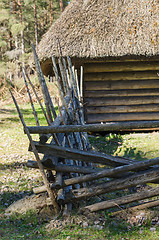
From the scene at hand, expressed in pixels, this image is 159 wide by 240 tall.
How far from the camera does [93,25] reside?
766 cm

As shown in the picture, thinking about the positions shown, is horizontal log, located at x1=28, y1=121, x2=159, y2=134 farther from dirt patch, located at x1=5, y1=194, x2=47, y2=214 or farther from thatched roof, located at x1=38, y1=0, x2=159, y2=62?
thatched roof, located at x1=38, y1=0, x2=159, y2=62

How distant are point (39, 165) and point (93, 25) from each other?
19.8 ft

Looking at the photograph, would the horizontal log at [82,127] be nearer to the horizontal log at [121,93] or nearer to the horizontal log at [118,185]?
the horizontal log at [118,185]

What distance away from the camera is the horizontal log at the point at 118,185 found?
9.41 ft

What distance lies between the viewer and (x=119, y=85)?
8031mm

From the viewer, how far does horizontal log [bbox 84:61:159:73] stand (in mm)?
7773

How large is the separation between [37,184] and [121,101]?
15.4 ft

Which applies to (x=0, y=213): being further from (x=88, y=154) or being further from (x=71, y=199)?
(x=88, y=154)

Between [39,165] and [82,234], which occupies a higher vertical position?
[39,165]

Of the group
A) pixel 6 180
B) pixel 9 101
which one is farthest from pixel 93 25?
pixel 9 101

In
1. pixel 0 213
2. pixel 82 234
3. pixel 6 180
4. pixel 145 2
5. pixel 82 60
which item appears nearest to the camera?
pixel 82 234

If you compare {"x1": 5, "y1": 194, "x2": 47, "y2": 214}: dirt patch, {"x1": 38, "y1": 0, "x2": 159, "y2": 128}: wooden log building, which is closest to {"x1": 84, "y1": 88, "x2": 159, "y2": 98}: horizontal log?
{"x1": 38, "y1": 0, "x2": 159, "y2": 128}: wooden log building

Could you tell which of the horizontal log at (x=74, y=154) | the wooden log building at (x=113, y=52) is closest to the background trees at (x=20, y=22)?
the wooden log building at (x=113, y=52)

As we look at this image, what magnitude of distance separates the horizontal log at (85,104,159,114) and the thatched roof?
178 cm
